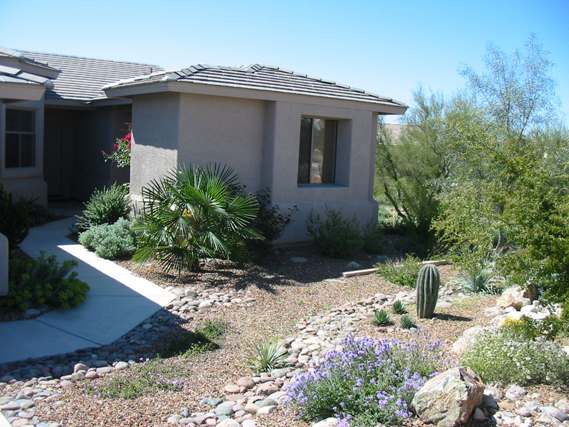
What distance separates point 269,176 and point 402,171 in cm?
490

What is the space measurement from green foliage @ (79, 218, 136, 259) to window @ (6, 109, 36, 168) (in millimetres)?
4709

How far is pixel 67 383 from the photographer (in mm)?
5898

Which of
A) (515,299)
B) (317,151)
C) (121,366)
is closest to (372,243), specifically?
(317,151)

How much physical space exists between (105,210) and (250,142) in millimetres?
3113

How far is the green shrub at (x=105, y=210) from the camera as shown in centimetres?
1248

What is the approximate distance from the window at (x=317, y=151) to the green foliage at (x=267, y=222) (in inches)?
61.1

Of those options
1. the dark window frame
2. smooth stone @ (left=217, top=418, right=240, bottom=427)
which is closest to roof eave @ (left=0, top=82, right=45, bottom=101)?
smooth stone @ (left=217, top=418, right=240, bottom=427)

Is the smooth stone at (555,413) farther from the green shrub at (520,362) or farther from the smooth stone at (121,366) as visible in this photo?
the smooth stone at (121,366)

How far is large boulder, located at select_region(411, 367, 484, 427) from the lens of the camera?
457 centimetres

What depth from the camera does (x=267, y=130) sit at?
12.6 m

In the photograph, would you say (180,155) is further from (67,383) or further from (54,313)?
(67,383)

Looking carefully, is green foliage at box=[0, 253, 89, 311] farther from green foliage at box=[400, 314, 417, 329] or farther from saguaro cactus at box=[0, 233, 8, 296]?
green foliage at box=[400, 314, 417, 329]

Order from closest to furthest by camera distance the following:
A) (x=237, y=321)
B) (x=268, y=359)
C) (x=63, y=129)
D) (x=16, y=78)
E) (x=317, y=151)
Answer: (x=268, y=359) → (x=16, y=78) → (x=237, y=321) → (x=317, y=151) → (x=63, y=129)

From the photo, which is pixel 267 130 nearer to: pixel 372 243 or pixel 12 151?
pixel 372 243
